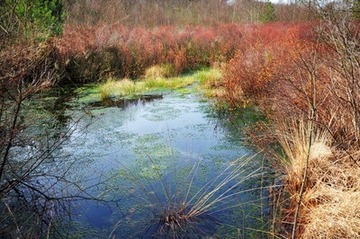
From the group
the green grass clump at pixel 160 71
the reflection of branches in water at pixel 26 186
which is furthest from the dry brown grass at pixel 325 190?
the green grass clump at pixel 160 71

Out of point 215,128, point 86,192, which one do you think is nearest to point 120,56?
point 215,128

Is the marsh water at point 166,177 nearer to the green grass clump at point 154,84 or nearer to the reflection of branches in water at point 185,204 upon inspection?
the reflection of branches in water at point 185,204

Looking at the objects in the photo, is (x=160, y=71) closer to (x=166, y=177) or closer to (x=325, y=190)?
(x=166, y=177)

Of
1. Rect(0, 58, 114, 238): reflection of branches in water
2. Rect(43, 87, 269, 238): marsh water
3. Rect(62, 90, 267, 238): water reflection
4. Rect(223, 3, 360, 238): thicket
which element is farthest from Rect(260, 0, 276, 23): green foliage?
Rect(0, 58, 114, 238): reflection of branches in water

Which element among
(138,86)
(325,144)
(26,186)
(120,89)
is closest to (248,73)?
(138,86)

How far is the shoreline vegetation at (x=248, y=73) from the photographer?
2992mm

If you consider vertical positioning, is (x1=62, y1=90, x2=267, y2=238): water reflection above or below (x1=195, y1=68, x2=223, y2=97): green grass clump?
below

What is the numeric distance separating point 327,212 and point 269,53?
5519 mm

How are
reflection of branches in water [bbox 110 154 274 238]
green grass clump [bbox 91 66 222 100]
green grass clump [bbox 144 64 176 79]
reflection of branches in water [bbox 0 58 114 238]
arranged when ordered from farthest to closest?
green grass clump [bbox 144 64 176 79]
green grass clump [bbox 91 66 222 100]
reflection of branches in water [bbox 110 154 274 238]
reflection of branches in water [bbox 0 58 114 238]

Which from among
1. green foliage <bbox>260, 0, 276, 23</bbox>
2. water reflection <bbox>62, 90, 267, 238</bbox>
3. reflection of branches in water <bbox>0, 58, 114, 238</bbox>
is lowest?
water reflection <bbox>62, 90, 267, 238</bbox>

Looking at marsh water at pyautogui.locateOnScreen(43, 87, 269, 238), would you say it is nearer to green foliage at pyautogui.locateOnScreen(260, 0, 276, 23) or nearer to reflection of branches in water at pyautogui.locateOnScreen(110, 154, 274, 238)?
reflection of branches in water at pyautogui.locateOnScreen(110, 154, 274, 238)

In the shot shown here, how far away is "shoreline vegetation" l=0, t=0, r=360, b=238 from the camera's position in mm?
2992

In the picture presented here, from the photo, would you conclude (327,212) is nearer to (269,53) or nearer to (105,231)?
(105,231)

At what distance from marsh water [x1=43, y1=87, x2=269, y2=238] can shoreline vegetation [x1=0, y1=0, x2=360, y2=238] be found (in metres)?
0.31
